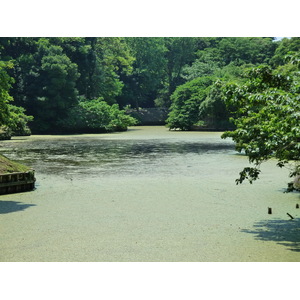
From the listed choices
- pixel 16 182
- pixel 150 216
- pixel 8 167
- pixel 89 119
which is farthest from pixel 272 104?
pixel 89 119

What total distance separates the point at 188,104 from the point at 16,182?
36.5 meters

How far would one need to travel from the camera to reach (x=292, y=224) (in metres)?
8.71

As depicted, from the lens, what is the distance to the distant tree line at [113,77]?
1683 inches

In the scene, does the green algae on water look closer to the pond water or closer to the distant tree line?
the pond water

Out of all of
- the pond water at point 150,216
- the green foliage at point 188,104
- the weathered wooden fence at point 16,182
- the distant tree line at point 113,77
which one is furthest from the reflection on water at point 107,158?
the green foliage at point 188,104

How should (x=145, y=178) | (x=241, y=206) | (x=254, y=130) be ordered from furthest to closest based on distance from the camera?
(x=145, y=178) → (x=241, y=206) → (x=254, y=130)

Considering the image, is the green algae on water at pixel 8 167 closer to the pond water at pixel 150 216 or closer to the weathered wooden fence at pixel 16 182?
the weathered wooden fence at pixel 16 182

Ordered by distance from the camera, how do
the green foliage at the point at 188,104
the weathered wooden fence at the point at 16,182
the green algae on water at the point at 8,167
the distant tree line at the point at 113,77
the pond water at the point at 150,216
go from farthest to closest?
the green foliage at the point at 188,104, the distant tree line at the point at 113,77, the green algae on water at the point at 8,167, the weathered wooden fence at the point at 16,182, the pond water at the point at 150,216

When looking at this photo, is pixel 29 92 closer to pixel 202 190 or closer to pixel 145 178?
pixel 145 178

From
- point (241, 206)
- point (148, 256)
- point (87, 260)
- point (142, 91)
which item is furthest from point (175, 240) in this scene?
point (142, 91)

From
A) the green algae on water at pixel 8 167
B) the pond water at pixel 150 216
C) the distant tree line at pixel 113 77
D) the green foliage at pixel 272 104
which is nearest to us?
the green foliage at pixel 272 104

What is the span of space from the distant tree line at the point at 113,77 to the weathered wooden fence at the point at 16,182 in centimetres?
2119

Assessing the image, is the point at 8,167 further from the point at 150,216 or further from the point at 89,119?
the point at 89,119

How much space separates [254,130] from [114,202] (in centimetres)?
426
